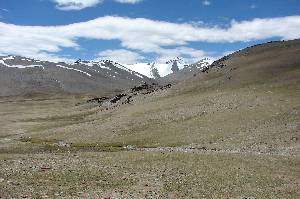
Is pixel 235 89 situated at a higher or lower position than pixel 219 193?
higher

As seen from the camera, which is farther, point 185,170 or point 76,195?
point 185,170

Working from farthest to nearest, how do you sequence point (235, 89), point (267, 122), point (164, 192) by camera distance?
point (235, 89)
point (267, 122)
point (164, 192)

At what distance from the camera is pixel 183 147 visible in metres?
69.5

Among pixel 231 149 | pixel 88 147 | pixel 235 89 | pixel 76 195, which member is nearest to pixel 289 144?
pixel 231 149

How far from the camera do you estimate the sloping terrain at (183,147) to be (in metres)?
38.9

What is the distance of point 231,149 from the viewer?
216ft

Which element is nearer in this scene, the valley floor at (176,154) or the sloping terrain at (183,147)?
the valley floor at (176,154)

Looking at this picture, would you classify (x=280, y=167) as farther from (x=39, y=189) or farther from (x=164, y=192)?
(x=39, y=189)

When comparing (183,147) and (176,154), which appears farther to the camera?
(183,147)

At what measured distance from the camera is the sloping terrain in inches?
1532

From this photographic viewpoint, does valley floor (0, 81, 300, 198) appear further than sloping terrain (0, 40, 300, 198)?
No

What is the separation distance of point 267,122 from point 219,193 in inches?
1749

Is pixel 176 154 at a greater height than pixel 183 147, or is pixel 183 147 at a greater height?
pixel 176 154

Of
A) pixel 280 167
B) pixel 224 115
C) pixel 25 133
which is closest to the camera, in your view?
pixel 280 167
